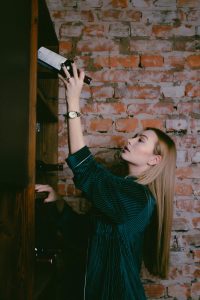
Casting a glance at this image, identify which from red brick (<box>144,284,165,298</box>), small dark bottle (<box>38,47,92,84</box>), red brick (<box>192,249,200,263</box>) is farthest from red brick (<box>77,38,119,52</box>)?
red brick (<box>144,284,165,298</box>)

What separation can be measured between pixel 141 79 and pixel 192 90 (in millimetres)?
346

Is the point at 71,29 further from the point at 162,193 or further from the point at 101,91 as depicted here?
the point at 162,193

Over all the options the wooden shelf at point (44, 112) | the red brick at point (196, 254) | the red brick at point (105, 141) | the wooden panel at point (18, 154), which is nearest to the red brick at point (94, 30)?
the wooden shelf at point (44, 112)

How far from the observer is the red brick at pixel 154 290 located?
2.00 m

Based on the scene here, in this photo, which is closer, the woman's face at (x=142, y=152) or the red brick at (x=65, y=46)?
the woman's face at (x=142, y=152)

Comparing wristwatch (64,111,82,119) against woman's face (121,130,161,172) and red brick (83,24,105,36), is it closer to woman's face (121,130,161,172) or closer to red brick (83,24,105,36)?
woman's face (121,130,161,172)

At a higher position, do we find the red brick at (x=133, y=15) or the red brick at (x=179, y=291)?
the red brick at (x=133, y=15)

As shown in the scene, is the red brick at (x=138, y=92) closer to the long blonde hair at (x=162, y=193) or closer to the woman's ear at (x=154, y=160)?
the long blonde hair at (x=162, y=193)

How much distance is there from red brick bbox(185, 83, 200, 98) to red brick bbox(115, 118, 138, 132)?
392mm

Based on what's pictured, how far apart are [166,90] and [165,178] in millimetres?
704

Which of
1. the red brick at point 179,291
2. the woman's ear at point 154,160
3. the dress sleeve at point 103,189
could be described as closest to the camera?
the dress sleeve at point 103,189

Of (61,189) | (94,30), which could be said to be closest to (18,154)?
(61,189)

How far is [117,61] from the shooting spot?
2.10 m

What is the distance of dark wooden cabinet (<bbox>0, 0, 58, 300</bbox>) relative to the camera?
1.13 metres
